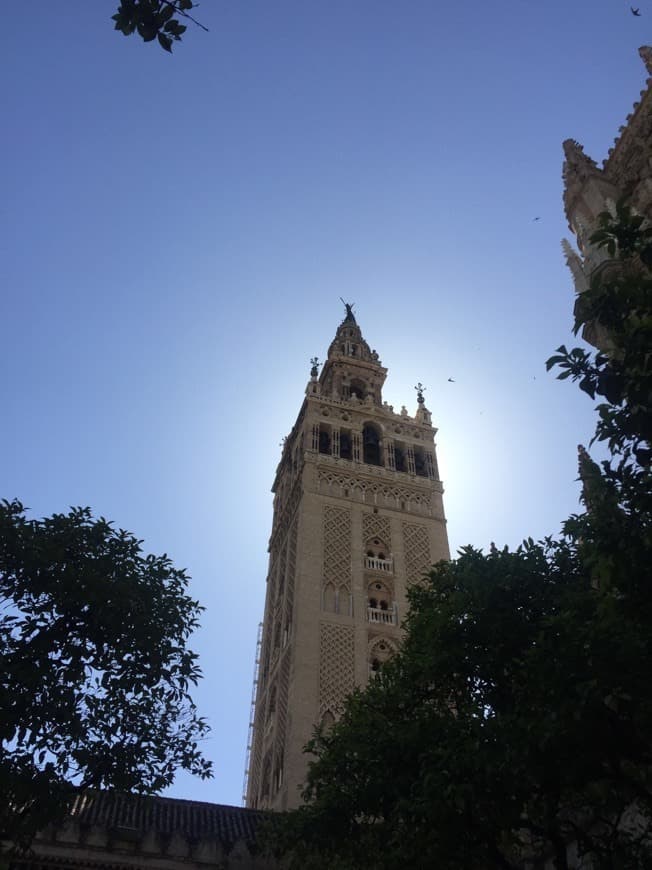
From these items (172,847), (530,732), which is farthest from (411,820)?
(172,847)

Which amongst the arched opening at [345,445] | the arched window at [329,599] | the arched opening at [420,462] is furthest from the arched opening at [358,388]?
the arched window at [329,599]

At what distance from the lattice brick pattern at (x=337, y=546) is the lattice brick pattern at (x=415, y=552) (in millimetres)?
2605

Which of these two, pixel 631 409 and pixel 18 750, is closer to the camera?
pixel 631 409

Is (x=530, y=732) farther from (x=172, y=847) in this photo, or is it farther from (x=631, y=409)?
(x=172, y=847)

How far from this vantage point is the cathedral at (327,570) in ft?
63.1

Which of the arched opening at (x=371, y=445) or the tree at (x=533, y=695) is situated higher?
the arched opening at (x=371, y=445)

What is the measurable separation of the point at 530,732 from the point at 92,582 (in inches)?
304

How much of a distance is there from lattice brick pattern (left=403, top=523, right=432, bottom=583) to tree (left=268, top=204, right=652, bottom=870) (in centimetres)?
1666

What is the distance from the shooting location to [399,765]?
1203cm

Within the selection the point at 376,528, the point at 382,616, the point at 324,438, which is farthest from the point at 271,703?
the point at 324,438

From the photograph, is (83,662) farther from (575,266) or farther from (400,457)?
(400,457)

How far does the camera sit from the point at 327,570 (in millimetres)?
30750

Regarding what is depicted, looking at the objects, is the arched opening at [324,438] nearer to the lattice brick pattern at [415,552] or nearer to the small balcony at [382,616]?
the lattice brick pattern at [415,552]

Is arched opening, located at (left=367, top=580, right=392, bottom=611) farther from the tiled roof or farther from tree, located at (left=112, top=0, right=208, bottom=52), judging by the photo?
tree, located at (left=112, top=0, right=208, bottom=52)
